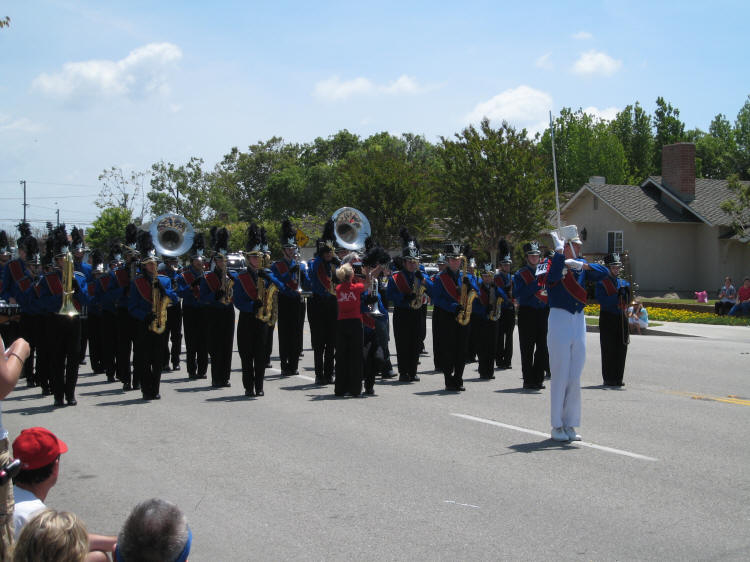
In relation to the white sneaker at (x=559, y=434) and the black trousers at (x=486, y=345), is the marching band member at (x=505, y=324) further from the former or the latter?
the white sneaker at (x=559, y=434)

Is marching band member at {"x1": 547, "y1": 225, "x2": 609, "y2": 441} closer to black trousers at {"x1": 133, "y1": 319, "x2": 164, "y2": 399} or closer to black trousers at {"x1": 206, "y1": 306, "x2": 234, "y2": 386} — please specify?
black trousers at {"x1": 133, "y1": 319, "x2": 164, "y2": 399}

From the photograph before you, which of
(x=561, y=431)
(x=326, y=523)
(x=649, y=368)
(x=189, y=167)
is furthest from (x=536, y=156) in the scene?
(x=189, y=167)

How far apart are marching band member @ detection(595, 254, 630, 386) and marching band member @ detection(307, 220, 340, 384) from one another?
13.6 ft

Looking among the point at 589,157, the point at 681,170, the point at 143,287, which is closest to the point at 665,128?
the point at 589,157

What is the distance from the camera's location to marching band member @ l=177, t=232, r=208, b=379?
47.5ft

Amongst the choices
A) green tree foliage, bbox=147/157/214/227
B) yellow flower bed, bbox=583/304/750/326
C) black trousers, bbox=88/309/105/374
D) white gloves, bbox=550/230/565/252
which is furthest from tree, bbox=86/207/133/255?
white gloves, bbox=550/230/565/252

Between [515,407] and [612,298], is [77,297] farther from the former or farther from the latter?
[612,298]

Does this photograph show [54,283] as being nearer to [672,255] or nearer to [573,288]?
[573,288]

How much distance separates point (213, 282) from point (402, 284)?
Answer: 303 cm

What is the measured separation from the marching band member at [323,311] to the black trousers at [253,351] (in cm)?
150

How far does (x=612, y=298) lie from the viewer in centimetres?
1327

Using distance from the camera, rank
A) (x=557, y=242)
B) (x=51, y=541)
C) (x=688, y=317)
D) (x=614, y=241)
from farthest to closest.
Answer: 1. (x=614, y=241)
2. (x=688, y=317)
3. (x=557, y=242)
4. (x=51, y=541)

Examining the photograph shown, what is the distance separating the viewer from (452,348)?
40.9 ft

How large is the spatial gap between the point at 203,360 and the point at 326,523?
8.55 metres
